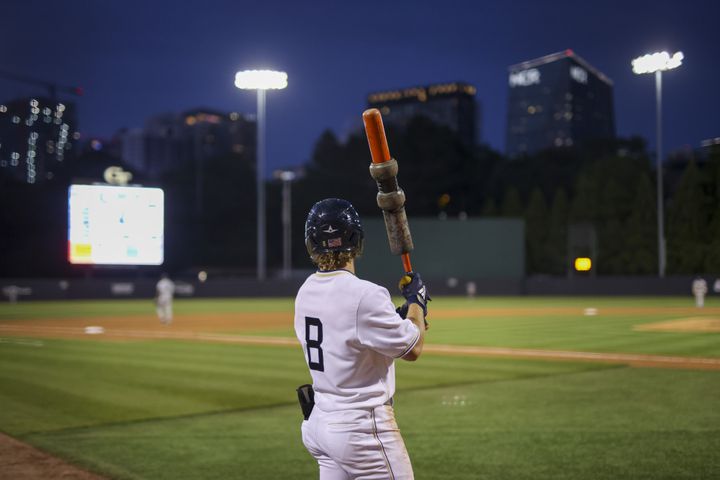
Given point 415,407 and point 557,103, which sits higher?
point 557,103

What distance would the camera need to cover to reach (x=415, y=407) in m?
10.1

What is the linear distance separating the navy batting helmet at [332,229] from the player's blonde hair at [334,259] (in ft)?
0.06

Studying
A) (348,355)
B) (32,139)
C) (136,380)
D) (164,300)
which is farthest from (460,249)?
(348,355)

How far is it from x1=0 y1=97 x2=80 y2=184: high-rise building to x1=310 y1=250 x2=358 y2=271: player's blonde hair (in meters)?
69.2

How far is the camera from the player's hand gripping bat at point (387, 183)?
144 inches

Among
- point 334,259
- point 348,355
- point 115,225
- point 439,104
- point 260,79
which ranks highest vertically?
point 439,104

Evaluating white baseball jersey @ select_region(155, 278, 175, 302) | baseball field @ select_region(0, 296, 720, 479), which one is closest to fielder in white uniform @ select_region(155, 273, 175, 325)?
white baseball jersey @ select_region(155, 278, 175, 302)

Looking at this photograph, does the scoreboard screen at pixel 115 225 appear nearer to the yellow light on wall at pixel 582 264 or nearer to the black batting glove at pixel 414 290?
the yellow light on wall at pixel 582 264

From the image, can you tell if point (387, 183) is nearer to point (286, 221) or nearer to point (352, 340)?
point (352, 340)

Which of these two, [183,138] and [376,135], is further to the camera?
[183,138]

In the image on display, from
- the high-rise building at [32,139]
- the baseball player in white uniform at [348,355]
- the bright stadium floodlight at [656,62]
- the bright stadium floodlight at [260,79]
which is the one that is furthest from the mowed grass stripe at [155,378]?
the high-rise building at [32,139]

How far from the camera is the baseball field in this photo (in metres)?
7.17

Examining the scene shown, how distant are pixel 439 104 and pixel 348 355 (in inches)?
6519

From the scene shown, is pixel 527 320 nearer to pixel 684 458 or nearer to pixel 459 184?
pixel 684 458
